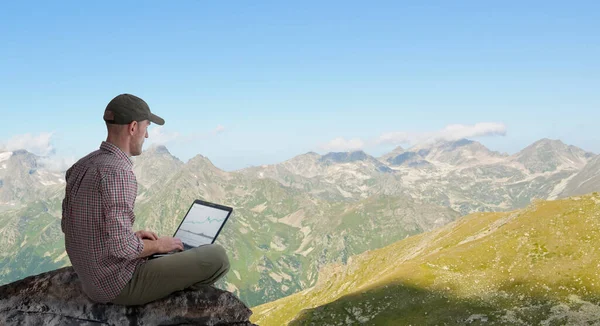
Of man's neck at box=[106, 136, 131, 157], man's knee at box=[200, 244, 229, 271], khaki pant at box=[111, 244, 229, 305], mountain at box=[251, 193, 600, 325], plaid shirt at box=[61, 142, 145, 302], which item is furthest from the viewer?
mountain at box=[251, 193, 600, 325]

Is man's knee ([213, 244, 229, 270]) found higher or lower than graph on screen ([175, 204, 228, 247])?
→ lower

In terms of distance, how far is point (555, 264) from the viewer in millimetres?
80625

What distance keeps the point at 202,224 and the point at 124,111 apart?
13.9 feet

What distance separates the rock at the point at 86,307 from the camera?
40.2ft

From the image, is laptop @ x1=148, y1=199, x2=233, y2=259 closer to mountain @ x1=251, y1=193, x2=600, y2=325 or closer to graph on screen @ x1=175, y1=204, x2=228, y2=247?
graph on screen @ x1=175, y1=204, x2=228, y2=247

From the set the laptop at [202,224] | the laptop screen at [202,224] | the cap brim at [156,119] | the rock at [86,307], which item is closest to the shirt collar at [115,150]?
the cap brim at [156,119]

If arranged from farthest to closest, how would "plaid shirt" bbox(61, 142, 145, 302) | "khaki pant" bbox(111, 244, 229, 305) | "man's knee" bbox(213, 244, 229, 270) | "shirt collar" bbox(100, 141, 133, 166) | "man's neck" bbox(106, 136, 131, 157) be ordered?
"man's knee" bbox(213, 244, 229, 270) → "khaki pant" bbox(111, 244, 229, 305) → "man's neck" bbox(106, 136, 131, 157) → "shirt collar" bbox(100, 141, 133, 166) → "plaid shirt" bbox(61, 142, 145, 302)

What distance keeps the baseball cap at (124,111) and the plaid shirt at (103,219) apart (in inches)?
27.5

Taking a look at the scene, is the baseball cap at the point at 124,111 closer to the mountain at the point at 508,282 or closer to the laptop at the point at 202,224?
the laptop at the point at 202,224

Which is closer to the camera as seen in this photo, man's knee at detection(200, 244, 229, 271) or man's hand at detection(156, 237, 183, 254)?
man's hand at detection(156, 237, 183, 254)

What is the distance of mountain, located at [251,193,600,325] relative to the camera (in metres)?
68.8

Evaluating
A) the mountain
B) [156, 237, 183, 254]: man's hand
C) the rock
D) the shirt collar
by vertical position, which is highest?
the shirt collar

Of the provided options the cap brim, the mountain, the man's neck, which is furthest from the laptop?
the mountain

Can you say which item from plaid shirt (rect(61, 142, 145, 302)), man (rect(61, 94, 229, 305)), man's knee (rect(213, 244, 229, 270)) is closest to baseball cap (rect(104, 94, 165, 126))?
man (rect(61, 94, 229, 305))
